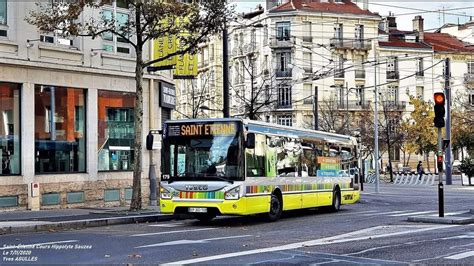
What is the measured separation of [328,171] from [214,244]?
11.6m

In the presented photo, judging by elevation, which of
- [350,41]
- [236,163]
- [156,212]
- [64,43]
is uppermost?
[350,41]

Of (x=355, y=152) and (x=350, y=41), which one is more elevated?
(x=350, y=41)

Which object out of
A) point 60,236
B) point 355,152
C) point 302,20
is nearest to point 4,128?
point 60,236

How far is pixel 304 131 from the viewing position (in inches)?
934

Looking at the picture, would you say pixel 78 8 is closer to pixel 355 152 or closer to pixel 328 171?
pixel 328 171

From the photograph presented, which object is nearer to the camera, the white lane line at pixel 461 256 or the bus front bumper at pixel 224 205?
the white lane line at pixel 461 256

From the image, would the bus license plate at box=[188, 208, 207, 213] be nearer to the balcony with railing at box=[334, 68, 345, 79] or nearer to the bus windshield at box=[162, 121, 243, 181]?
the bus windshield at box=[162, 121, 243, 181]

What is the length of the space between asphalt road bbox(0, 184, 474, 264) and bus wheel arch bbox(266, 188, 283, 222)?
30cm

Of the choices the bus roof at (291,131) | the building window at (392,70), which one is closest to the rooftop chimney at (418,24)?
the building window at (392,70)

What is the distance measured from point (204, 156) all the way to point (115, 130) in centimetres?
816

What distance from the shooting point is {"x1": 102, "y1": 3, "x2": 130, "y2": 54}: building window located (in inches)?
1025

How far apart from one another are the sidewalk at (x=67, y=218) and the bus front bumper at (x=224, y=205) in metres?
1.56

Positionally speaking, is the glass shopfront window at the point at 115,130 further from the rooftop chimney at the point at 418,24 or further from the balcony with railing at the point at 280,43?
the rooftop chimney at the point at 418,24

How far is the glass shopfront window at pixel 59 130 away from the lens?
77.4ft
